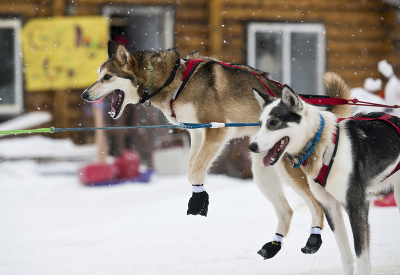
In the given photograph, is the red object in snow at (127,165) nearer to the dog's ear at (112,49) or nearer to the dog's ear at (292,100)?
the dog's ear at (112,49)

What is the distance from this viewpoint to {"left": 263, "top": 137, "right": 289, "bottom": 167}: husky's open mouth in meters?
2.78

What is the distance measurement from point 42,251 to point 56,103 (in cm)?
440

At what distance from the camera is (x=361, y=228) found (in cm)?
301

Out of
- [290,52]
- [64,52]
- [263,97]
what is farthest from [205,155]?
[290,52]

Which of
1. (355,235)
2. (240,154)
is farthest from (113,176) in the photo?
(355,235)

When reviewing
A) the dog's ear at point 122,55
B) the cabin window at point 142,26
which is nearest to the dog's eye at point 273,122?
the dog's ear at point 122,55

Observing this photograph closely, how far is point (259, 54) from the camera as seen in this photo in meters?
9.80

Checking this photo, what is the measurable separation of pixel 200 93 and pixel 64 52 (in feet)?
20.4

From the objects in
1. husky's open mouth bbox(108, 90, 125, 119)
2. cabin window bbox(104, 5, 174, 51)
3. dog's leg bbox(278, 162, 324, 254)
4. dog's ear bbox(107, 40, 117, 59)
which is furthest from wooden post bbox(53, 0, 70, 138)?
dog's leg bbox(278, 162, 324, 254)

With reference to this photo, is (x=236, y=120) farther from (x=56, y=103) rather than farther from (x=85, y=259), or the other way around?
(x=56, y=103)

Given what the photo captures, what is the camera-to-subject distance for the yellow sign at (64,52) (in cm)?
900

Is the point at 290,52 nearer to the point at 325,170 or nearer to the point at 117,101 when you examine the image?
the point at 117,101

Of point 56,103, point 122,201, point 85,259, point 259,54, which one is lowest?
point 122,201

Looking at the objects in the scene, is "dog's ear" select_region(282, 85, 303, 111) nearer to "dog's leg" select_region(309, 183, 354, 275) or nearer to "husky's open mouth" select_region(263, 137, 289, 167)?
"husky's open mouth" select_region(263, 137, 289, 167)
